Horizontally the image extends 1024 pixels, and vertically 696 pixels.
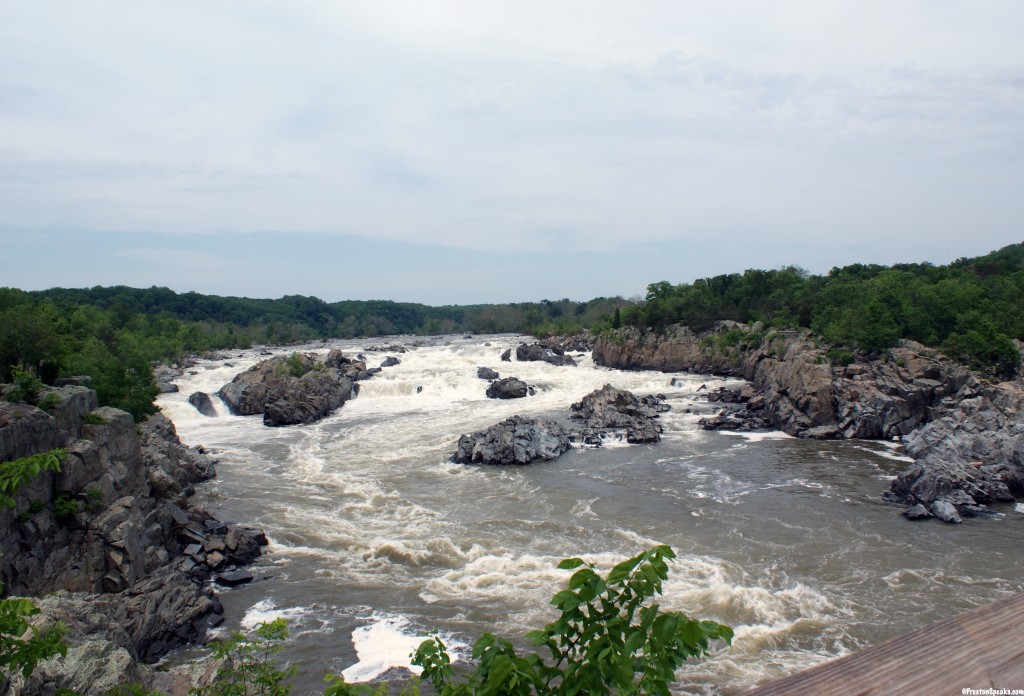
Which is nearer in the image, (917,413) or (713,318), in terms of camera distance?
(917,413)

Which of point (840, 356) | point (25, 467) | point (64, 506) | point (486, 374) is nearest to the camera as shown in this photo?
point (25, 467)

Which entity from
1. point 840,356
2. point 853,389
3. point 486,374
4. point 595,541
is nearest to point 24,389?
point 595,541

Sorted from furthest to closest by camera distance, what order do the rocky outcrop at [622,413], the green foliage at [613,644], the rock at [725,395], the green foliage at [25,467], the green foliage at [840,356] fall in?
1. the rock at [725,395]
2. the green foliage at [840,356]
3. the rocky outcrop at [622,413]
4. the green foliage at [25,467]
5. the green foliage at [613,644]

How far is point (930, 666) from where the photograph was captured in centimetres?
155

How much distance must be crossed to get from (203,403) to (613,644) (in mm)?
36624

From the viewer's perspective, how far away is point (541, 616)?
11578 millimetres

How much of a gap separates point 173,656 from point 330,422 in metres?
21.6

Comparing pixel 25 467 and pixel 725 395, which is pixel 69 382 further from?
pixel 725 395

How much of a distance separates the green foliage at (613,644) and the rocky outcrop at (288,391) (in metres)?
31.4

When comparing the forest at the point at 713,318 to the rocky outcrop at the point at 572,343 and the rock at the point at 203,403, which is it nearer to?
the rocky outcrop at the point at 572,343

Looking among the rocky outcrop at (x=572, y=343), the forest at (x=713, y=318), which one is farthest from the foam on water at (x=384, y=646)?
the rocky outcrop at (x=572, y=343)

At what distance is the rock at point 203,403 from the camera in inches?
1332

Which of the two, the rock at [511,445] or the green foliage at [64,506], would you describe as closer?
the green foliage at [64,506]

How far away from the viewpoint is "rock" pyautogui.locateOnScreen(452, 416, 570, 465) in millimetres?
22875
